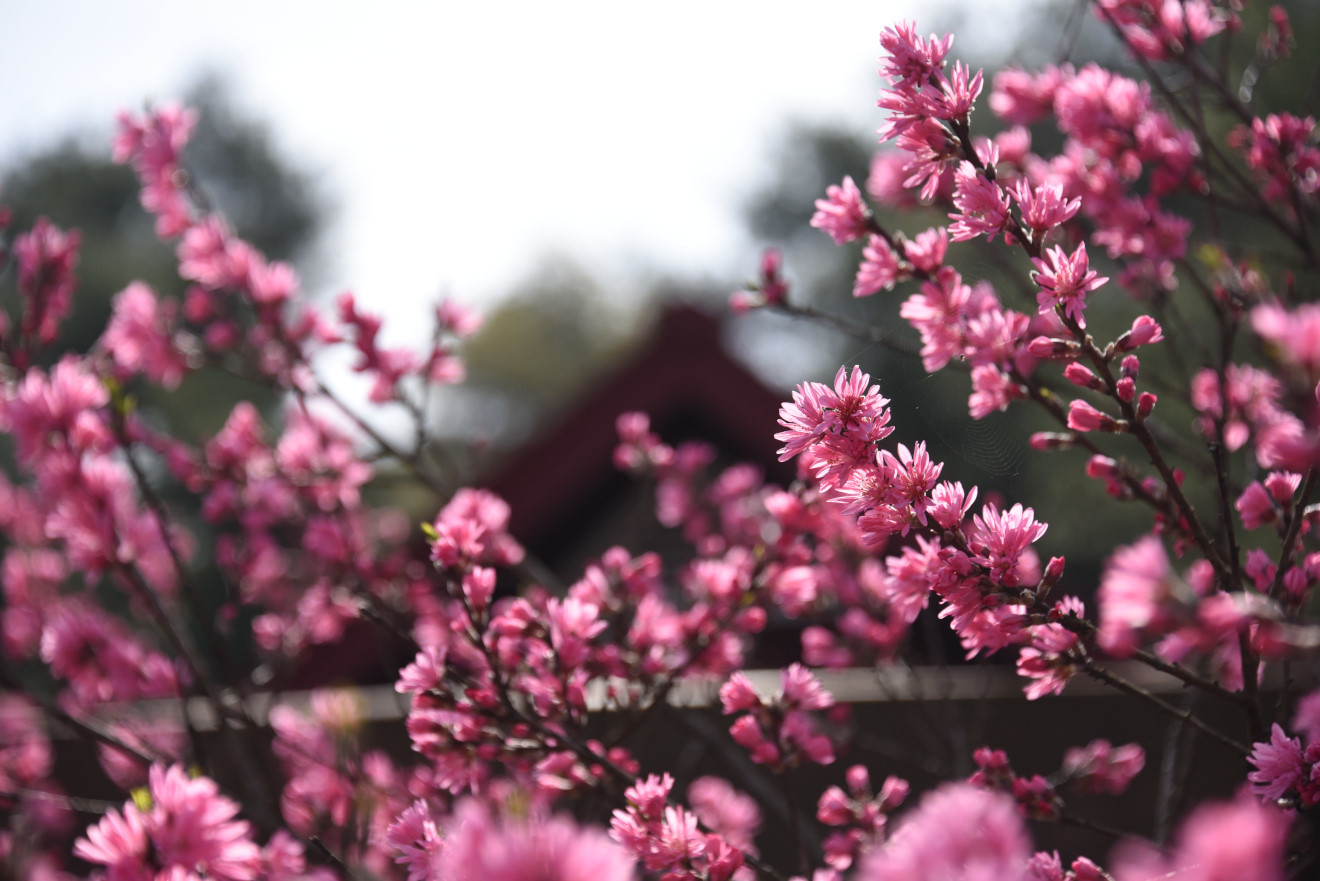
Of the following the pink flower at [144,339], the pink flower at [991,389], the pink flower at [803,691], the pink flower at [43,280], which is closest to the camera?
the pink flower at [991,389]

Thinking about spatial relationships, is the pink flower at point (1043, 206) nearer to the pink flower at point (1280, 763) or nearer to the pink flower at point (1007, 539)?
the pink flower at point (1007, 539)

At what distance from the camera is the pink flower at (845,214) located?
1745 mm

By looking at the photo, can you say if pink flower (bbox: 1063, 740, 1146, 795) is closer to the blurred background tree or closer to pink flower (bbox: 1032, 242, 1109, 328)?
pink flower (bbox: 1032, 242, 1109, 328)

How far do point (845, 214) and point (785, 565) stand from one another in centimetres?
86

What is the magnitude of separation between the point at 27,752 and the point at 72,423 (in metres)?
1.98

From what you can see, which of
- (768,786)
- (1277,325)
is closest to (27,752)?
(768,786)

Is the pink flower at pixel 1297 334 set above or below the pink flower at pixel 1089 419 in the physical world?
below

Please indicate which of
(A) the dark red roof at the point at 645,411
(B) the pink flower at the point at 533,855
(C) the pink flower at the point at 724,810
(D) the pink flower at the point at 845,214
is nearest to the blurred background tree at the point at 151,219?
(A) the dark red roof at the point at 645,411

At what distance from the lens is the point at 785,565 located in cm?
215

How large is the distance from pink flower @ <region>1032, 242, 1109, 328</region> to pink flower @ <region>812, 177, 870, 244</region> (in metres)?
0.48

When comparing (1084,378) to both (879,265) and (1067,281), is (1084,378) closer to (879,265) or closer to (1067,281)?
(1067,281)

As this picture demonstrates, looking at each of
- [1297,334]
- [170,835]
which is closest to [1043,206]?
[1297,334]

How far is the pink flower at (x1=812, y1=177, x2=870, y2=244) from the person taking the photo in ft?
5.73

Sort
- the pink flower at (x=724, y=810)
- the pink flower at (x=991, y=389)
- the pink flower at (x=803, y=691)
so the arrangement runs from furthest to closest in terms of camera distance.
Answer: the pink flower at (x=724, y=810)
the pink flower at (x=803, y=691)
the pink flower at (x=991, y=389)
